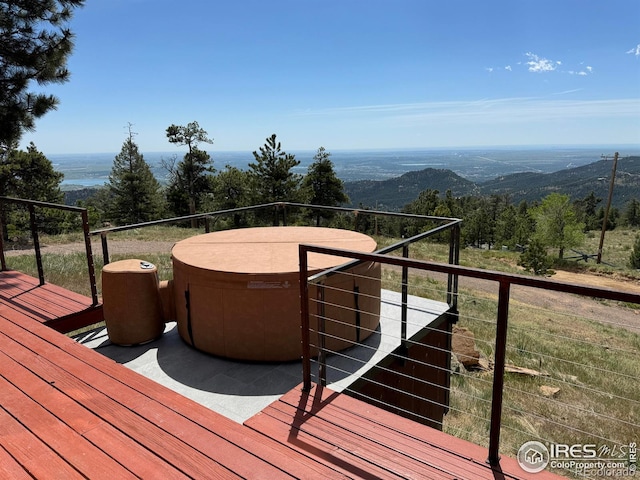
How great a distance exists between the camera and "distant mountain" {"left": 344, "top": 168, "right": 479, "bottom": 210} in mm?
145875

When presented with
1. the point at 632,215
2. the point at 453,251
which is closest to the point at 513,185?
the point at 632,215

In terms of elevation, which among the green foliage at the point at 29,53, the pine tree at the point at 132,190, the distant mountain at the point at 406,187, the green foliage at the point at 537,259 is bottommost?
the distant mountain at the point at 406,187

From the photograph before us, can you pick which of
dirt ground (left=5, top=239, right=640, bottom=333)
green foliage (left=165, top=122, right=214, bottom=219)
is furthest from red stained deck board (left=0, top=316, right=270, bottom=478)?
green foliage (left=165, top=122, right=214, bottom=219)

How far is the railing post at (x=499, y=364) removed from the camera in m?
1.72

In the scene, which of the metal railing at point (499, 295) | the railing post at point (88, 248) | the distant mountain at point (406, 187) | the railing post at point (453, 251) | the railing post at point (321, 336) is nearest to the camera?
the metal railing at point (499, 295)

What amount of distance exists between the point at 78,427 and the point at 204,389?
3.23ft

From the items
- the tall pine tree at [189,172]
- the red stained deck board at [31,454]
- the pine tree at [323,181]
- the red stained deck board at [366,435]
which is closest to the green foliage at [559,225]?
the pine tree at [323,181]

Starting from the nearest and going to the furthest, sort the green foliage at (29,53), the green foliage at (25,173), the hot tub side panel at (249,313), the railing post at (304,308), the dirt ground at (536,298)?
the railing post at (304,308)
the hot tub side panel at (249,313)
the green foliage at (29,53)
the dirt ground at (536,298)
the green foliage at (25,173)

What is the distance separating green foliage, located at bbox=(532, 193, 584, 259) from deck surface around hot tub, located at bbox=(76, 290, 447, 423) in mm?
28928

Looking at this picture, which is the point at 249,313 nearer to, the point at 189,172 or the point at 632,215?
the point at 189,172

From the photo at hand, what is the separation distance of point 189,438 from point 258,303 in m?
1.32

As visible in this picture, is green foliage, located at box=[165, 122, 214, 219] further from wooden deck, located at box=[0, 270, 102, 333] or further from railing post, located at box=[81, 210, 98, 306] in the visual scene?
railing post, located at box=[81, 210, 98, 306]

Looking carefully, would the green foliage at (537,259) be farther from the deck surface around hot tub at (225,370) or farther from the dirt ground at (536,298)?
the deck surface around hot tub at (225,370)

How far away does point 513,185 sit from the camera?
498 ft
